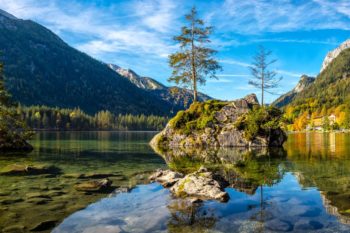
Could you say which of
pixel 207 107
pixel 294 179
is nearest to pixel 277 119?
pixel 207 107

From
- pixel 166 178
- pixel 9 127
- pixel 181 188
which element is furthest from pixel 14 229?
pixel 9 127

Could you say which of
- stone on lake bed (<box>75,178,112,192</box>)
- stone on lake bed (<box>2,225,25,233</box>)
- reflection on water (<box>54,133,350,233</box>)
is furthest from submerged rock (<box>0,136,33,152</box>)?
stone on lake bed (<box>2,225,25,233</box>)

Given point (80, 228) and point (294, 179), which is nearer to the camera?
point (80, 228)

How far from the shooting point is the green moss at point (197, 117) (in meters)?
53.7

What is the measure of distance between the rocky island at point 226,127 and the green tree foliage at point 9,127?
74.1ft

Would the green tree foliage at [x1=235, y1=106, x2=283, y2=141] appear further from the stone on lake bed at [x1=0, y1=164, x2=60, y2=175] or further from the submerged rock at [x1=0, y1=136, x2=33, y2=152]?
the stone on lake bed at [x1=0, y1=164, x2=60, y2=175]

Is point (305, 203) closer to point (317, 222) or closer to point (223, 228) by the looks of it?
point (317, 222)

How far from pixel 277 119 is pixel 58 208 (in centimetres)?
4450

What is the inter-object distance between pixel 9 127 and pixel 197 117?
29699 mm

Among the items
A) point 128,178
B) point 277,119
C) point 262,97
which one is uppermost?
point 262,97

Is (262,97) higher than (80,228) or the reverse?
higher

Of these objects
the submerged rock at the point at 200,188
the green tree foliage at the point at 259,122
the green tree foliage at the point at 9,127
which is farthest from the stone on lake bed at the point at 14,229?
the green tree foliage at the point at 259,122

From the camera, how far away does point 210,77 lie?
63250mm

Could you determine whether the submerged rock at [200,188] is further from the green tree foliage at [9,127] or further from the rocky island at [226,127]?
the rocky island at [226,127]
